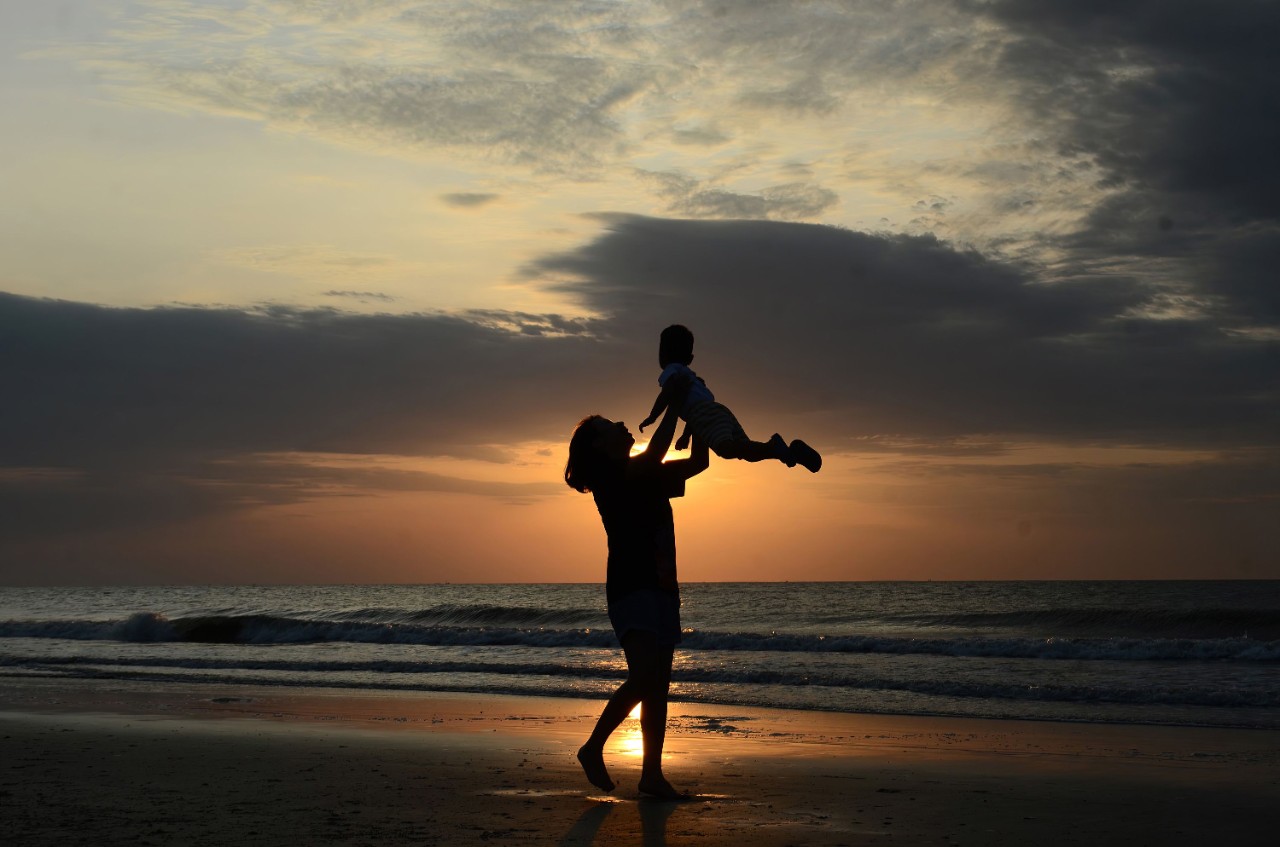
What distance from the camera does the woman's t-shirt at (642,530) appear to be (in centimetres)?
574

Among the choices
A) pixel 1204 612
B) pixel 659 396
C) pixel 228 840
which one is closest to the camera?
pixel 228 840

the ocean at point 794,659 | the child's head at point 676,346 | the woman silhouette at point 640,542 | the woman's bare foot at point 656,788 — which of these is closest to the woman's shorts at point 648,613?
the woman silhouette at point 640,542

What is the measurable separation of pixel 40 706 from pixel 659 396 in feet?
34.6

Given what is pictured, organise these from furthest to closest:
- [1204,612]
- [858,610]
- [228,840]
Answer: [858,610] < [1204,612] < [228,840]

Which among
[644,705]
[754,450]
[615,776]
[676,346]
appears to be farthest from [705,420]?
[615,776]

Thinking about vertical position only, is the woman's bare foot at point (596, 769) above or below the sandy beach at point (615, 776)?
above

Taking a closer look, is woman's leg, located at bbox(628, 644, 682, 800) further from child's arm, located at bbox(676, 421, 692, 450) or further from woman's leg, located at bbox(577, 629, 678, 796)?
child's arm, located at bbox(676, 421, 692, 450)

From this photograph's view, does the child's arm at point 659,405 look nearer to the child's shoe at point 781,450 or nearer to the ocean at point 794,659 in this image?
the child's shoe at point 781,450

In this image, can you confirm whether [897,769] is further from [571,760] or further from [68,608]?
[68,608]

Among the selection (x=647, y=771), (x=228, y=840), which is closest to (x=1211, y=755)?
(x=647, y=771)

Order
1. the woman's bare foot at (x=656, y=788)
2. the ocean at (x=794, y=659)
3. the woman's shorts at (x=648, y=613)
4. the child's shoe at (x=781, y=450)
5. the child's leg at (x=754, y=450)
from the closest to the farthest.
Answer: the child's leg at (x=754, y=450) < the child's shoe at (x=781, y=450) < the woman's shorts at (x=648, y=613) < the woman's bare foot at (x=656, y=788) < the ocean at (x=794, y=659)

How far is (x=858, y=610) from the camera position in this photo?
4488 cm

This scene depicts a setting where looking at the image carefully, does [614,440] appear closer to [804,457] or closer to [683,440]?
[683,440]

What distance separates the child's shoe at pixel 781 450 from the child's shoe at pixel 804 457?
0.01 m
